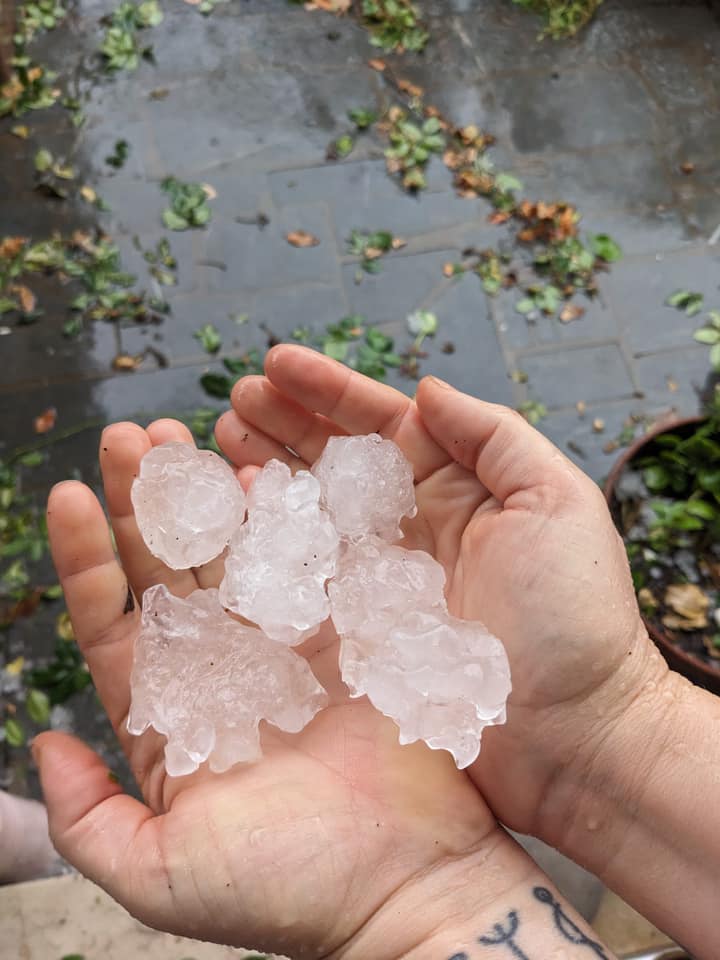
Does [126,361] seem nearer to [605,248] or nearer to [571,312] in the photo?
[571,312]

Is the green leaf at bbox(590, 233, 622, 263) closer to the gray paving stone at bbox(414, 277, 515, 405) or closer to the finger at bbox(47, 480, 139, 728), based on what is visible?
the gray paving stone at bbox(414, 277, 515, 405)

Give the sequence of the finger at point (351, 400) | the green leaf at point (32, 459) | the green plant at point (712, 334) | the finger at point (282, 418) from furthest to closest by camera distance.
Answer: the green plant at point (712, 334), the green leaf at point (32, 459), the finger at point (282, 418), the finger at point (351, 400)

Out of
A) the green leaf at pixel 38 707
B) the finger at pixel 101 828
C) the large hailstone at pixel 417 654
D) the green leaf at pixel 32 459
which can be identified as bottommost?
the green leaf at pixel 38 707

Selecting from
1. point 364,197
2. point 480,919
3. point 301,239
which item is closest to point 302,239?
point 301,239

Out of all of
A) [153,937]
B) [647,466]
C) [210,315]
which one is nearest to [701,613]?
[647,466]

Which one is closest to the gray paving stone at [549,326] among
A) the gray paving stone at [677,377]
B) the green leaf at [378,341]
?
the gray paving stone at [677,377]

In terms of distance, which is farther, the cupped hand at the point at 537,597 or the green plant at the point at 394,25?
the green plant at the point at 394,25

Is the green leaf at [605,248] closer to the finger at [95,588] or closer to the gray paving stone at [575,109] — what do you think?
the gray paving stone at [575,109]
